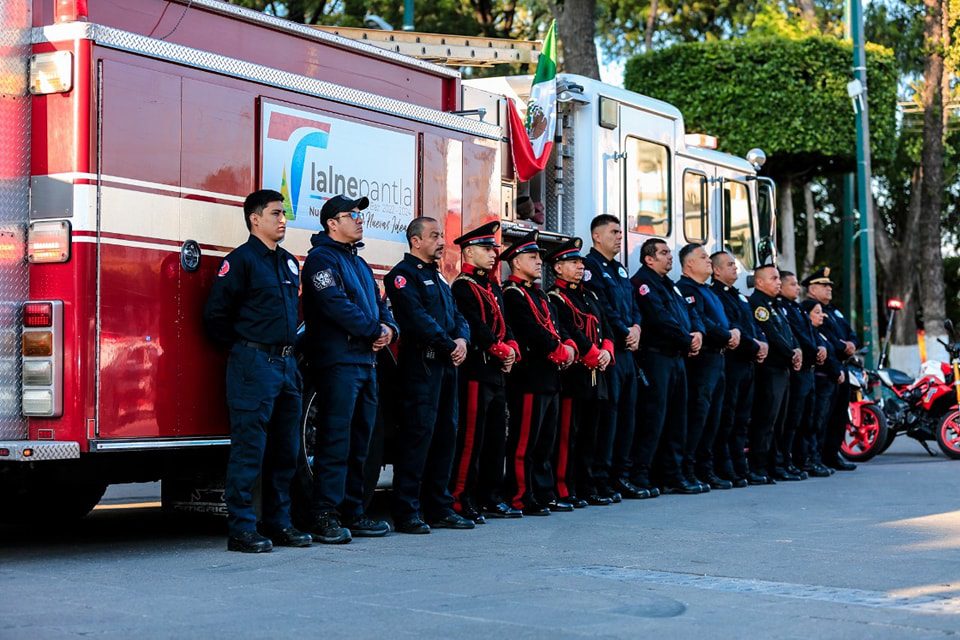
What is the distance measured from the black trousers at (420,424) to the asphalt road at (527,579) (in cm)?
40

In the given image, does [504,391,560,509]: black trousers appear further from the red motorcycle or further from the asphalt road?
the red motorcycle

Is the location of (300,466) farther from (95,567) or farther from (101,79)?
(101,79)

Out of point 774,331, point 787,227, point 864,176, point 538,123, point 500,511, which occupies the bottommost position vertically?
point 500,511

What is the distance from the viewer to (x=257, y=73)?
855 cm

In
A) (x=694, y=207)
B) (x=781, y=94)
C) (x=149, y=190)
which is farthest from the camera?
(x=781, y=94)

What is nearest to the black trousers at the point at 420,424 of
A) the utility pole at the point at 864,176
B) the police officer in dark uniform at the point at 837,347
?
the police officer in dark uniform at the point at 837,347

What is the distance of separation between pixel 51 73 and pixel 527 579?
3544 millimetres

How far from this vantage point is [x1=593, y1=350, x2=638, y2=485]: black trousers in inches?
450

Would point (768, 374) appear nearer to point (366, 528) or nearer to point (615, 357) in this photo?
point (615, 357)

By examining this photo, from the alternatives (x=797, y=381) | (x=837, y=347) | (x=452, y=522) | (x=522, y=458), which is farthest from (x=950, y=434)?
(x=452, y=522)

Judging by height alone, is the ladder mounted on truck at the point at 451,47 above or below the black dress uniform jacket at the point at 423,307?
above

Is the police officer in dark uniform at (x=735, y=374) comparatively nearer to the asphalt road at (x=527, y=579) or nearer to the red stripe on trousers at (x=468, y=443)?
the asphalt road at (x=527, y=579)

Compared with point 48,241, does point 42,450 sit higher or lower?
lower

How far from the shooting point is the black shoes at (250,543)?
816cm
